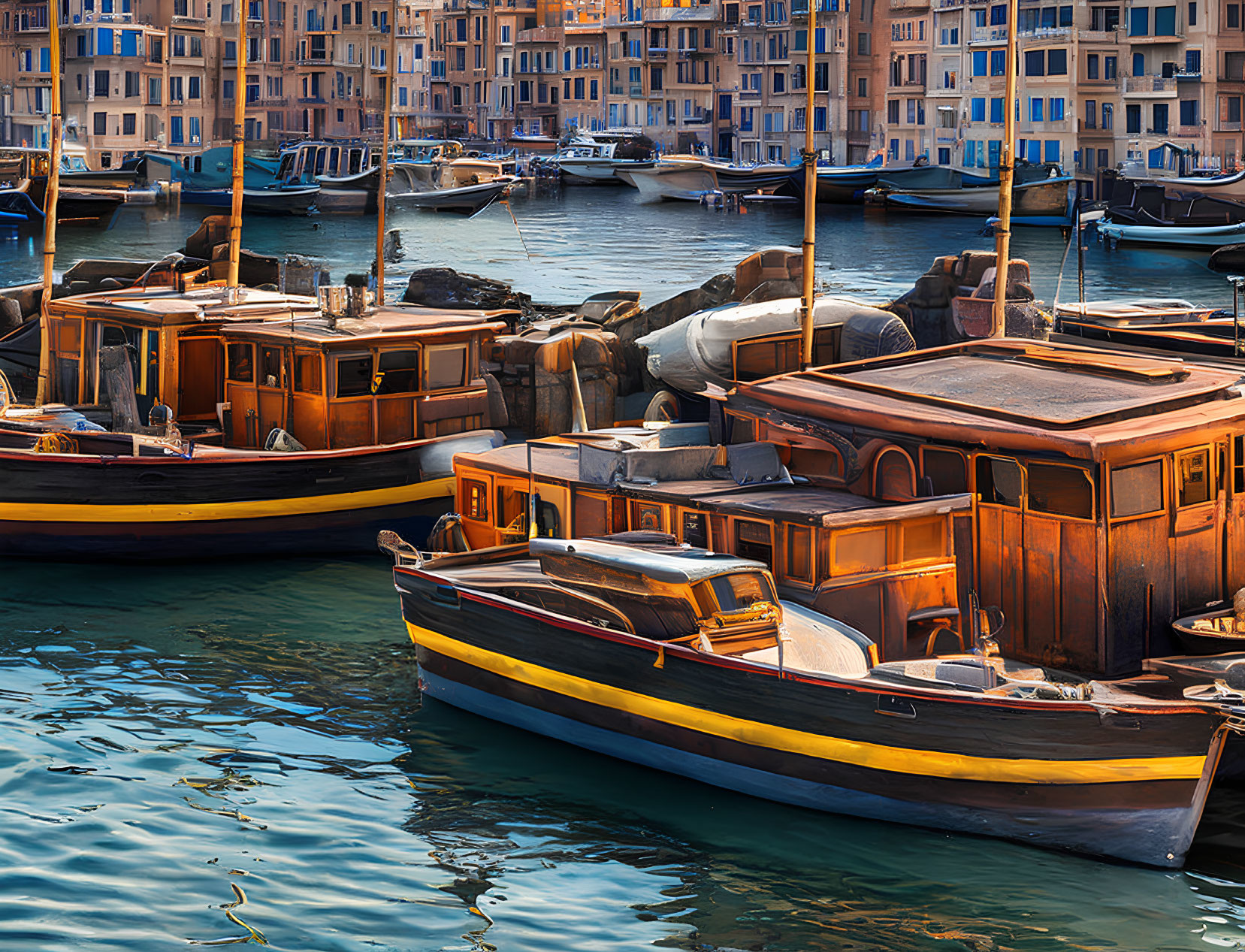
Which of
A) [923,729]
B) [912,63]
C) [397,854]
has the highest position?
[912,63]

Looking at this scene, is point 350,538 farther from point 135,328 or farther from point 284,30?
point 284,30

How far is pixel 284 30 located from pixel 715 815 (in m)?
118

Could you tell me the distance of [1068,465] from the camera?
13.5 m

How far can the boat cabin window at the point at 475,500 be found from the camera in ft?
58.4

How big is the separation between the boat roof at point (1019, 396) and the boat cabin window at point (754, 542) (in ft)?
4.22

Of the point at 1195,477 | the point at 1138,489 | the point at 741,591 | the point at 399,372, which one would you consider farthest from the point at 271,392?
the point at 1195,477

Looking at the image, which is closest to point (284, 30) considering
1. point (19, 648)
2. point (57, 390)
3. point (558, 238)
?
point (558, 238)

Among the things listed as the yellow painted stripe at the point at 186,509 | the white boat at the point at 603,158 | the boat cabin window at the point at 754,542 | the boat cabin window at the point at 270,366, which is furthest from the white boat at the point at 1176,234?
the boat cabin window at the point at 754,542

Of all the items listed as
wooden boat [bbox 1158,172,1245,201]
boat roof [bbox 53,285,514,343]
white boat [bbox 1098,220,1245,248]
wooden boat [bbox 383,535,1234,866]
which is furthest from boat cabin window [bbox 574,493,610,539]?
wooden boat [bbox 1158,172,1245,201]

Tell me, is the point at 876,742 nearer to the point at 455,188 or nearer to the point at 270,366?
the point at 270,366

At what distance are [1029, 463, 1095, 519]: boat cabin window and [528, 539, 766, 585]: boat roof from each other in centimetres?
237

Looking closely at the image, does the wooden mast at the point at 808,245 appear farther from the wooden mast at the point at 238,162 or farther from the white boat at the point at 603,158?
the white boat at the point at 603,158

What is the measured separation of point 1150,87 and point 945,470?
75.7m

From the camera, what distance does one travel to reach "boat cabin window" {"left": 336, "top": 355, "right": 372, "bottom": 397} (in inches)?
868
